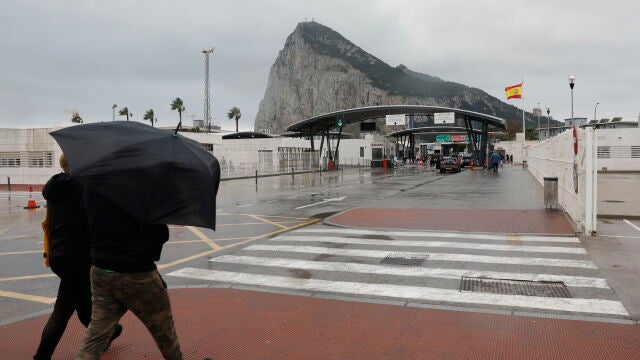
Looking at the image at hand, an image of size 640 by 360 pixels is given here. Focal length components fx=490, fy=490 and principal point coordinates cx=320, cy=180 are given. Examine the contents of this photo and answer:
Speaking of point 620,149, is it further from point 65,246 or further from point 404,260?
point 65,246

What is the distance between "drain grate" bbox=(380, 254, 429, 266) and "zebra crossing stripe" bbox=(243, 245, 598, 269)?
0.11 m

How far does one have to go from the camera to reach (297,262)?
7.93 m

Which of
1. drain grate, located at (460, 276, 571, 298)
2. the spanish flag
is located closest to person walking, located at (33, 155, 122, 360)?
drain grate, located at (460, 276, 571, 298)

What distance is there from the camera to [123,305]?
11.2 ft

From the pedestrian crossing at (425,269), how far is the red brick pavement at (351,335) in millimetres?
527

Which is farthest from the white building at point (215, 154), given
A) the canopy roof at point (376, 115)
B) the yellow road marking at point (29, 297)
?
the yellow road marking at point (29, 297)

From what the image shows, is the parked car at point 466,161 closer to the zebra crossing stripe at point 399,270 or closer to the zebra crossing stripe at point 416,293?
the zebra crossing stripe at point 399,270

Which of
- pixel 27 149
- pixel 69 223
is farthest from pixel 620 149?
pixel 69 223

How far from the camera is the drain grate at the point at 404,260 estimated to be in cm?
776

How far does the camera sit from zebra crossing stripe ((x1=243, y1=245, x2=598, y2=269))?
7610 mm

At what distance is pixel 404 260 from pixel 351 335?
3.38 metres

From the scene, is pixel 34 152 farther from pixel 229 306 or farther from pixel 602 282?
pixel 602 282

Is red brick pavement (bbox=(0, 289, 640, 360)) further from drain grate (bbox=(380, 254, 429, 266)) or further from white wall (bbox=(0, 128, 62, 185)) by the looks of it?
white wall (bbox=(0, 128, 62, 185))

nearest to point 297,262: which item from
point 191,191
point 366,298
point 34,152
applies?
point 366,298
